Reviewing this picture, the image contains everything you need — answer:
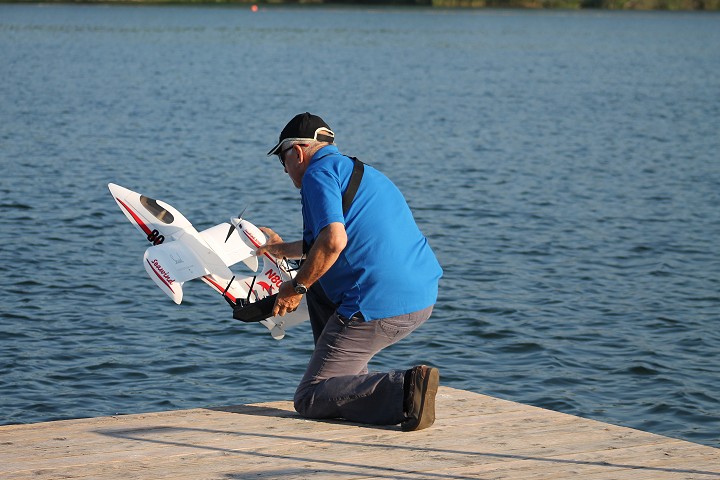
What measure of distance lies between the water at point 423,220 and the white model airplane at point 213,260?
2.34 meters

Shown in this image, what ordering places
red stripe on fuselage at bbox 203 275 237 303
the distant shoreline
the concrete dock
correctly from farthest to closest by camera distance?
the distant shoreline
red stripe on fuselage at bbox 203 275 237 303
the concrete dock

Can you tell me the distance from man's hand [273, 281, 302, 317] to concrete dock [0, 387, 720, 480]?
0.66 meters

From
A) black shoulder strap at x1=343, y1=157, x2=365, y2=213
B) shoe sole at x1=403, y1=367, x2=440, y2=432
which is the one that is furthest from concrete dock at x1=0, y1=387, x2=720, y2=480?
black shoulder strap at x1=343, y1=157, x2=365, y2=213

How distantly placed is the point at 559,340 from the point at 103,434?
639cm

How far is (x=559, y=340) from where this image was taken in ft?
39.0

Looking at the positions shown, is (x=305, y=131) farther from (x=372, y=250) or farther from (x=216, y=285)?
(x=216, y=285)

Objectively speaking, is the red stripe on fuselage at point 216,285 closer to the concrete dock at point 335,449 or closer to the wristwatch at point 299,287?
the concrete dock at point 335,449

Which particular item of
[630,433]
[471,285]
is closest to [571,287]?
[471,285]

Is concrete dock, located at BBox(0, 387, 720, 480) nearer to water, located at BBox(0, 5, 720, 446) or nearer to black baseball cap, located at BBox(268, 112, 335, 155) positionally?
black baseball cap, located at BBox(268, 112, 335, 155)

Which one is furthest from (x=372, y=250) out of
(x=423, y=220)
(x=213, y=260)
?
(x=423, y=220)

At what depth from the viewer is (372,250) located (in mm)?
6551

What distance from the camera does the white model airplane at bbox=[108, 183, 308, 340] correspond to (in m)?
7.41

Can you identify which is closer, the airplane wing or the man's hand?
the man's hand

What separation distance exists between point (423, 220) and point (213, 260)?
10.7 metres
